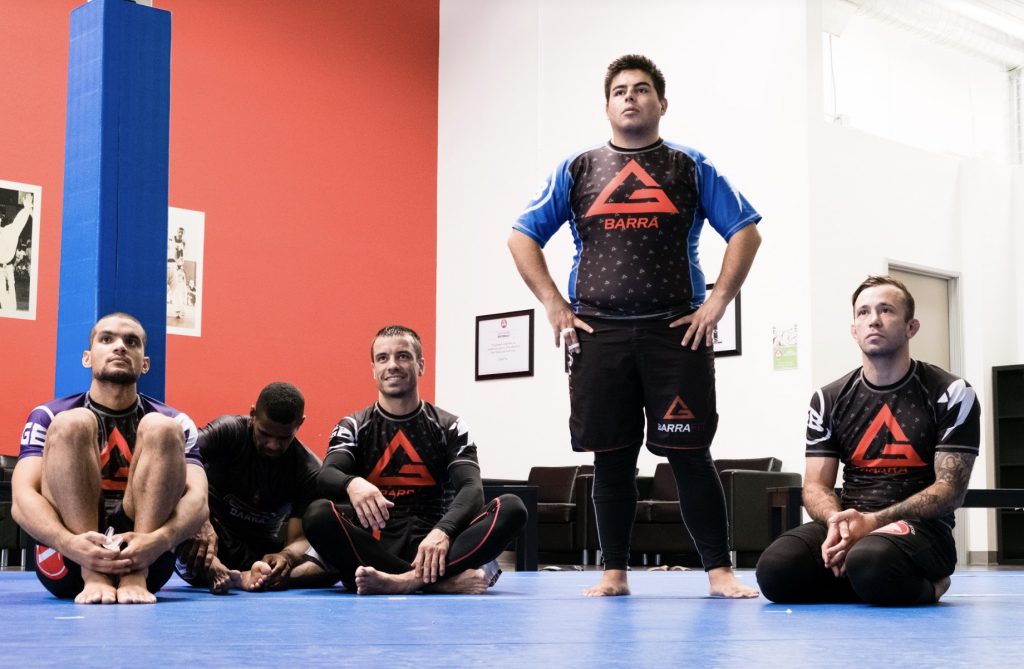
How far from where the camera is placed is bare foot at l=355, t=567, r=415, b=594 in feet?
11.1

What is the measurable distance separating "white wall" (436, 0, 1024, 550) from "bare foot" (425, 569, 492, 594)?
17.4 ft

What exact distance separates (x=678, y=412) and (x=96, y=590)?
1.51 metres

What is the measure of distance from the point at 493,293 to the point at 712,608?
7.85 metres

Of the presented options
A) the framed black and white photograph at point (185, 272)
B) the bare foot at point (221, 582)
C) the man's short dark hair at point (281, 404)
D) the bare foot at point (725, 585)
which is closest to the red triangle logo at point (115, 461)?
the bare foot at point (221, 582)

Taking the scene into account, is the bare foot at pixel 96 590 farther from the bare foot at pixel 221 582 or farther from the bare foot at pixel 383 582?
the bare foot at pixel 383 582

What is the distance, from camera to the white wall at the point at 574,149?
8.68m

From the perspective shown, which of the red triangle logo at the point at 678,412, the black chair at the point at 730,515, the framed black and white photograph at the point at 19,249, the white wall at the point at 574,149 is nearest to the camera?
the red triangle logo at the point at 678,412

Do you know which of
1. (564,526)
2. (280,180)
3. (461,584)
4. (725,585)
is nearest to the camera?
(725,585)

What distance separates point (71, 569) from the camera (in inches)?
119

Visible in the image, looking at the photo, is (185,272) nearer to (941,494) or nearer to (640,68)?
(640,68)

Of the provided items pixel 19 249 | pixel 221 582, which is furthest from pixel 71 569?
pixel 19 249

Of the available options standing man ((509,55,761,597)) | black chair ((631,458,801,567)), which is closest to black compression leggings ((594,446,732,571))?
standing man ((509,55,761,597))

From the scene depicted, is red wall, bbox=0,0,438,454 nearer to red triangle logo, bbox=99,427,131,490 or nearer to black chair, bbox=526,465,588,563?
black chair, bbox=526,465,588,563

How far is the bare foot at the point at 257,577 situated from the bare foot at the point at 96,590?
2.20 feet
